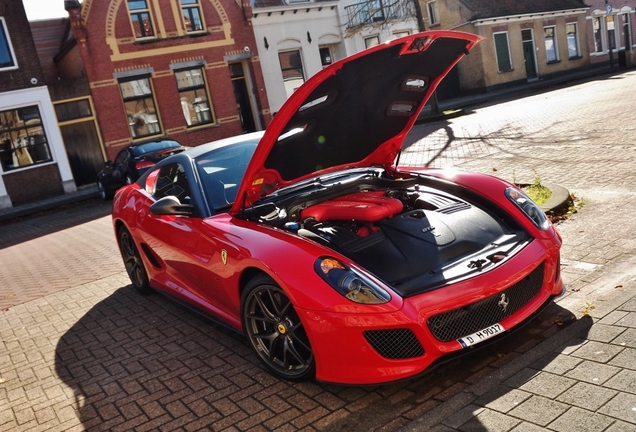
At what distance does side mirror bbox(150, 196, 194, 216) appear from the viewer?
4.37m

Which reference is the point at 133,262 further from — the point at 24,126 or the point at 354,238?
the point at 24,126

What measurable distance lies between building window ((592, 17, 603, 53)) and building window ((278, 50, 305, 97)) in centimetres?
2414

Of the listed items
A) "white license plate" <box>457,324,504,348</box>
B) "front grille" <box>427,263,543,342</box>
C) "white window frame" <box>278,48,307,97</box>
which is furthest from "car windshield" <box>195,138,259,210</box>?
"white window frame" <box>278,48,307,97</box>

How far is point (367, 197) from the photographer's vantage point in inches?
168

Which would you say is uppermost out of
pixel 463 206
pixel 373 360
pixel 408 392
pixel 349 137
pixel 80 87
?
pixel 80 87

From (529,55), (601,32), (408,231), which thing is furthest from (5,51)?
(601,32)

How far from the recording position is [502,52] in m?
33.0

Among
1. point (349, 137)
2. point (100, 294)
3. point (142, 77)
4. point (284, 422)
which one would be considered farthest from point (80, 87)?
point (284, 422)

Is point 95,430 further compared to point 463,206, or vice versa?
point 463,206

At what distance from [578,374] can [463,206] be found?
1461mm

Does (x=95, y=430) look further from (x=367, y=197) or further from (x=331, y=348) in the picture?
(x=367, y=197)

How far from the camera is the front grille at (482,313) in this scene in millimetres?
3141

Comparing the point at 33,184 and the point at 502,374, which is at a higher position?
the point at 33,184

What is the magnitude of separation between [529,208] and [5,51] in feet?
67.1
